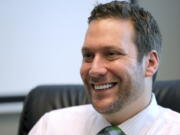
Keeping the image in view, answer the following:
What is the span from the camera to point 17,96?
1924 mm

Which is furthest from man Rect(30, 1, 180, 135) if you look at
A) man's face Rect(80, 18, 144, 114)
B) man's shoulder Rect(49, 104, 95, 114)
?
man's shoulder Rect(49, 104, 95, 114)

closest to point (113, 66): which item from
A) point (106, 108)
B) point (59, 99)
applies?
point (106, 108)

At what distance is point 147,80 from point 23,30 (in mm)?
1011

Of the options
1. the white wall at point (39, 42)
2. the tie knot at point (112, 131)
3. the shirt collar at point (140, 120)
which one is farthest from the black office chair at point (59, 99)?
the white wall at point (39, 42)

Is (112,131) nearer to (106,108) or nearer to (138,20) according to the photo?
(106,108)

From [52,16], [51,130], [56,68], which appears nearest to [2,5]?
[52,16]

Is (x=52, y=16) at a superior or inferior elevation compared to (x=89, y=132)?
superior

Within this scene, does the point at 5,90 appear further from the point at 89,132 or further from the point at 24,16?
the point at 89,132

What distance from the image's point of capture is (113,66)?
1.06 m

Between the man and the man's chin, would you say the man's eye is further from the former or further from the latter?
the man's chin

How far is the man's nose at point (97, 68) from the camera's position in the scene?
41.4 inches

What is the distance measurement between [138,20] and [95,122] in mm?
422

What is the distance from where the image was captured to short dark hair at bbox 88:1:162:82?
112 cm

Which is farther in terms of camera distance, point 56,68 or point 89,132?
point 56,68
